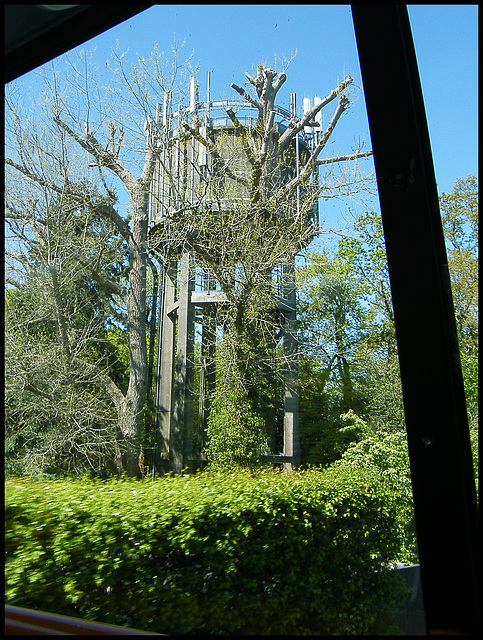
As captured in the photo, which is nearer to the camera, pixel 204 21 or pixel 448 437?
pixel 448 437

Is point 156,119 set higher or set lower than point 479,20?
higher

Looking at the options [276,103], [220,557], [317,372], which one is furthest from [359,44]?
[276,103]

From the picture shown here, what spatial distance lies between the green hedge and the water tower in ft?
8.58

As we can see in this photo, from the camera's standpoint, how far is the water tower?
681cm

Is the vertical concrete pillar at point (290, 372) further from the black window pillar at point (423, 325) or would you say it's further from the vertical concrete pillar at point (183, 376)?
→ the black window pillar at point (423, 325)

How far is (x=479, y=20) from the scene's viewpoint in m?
0.68

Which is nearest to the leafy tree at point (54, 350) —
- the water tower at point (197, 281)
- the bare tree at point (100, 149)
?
the bare tree at point (100, 149)

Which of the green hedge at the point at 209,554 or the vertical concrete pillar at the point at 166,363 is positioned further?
the vertical concrete pillar at the point at 166,363

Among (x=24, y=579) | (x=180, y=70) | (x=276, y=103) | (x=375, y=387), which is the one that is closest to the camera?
(x=24, y=579)

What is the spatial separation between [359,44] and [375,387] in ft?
17.0

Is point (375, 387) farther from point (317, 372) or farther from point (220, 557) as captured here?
point (220, 557)

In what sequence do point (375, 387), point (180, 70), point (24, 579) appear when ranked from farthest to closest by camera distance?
point (180, 70) → point (375, 387) → point (24, 579)

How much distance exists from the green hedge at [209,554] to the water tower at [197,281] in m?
2.61

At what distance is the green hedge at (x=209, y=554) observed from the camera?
2.51 metres
